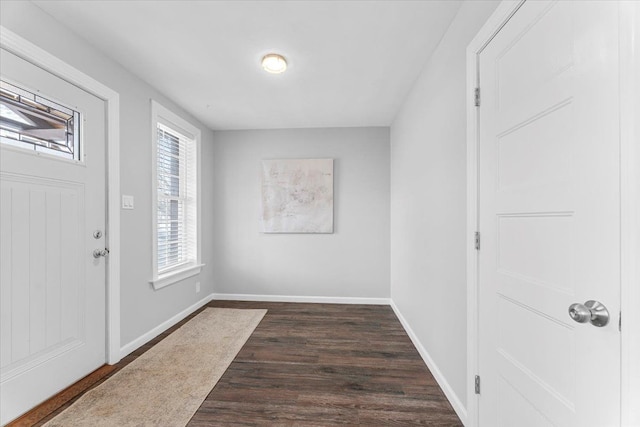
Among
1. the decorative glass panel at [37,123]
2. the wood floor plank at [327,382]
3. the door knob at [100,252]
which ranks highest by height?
the decorative glass panel at [37,123]

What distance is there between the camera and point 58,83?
6.13 ft

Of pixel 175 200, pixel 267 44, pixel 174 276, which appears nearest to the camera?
pixel 267 44

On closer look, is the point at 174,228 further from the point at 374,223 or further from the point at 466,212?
the point at 466,212

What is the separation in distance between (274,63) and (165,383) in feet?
8.42

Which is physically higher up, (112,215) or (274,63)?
(274,63)

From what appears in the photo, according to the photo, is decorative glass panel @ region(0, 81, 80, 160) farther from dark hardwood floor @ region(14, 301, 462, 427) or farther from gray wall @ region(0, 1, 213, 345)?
dark hardwood floor @ region(14, 301, 462, 427)

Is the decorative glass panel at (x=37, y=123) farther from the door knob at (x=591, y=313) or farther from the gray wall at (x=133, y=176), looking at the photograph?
the door knob at (x=591, y=313)

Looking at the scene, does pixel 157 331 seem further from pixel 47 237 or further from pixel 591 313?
pixel 591 313

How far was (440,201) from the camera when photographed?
1961 mm

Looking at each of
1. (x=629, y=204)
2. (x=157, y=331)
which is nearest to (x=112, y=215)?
(x=157, y=331)

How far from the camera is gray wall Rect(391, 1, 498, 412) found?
1.63 metres

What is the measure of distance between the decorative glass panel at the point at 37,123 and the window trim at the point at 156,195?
812mm

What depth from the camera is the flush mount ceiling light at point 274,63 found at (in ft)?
7.25

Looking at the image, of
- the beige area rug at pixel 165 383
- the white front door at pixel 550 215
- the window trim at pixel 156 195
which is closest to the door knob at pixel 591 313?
the white front door at pixel 550 215
